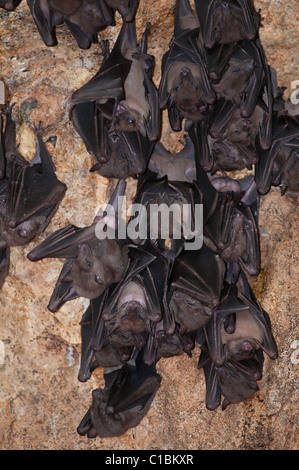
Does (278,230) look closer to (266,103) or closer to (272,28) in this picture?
(266,103)

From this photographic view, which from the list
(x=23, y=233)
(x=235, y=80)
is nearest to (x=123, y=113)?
(x=235, y=80)

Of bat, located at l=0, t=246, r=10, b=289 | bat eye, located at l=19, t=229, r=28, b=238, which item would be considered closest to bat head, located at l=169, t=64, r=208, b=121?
bat eye, located at l=19, t=229, r=28, b=238

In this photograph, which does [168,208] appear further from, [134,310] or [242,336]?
[242,336]

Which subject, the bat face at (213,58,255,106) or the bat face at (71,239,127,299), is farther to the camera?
the bat face at (71,239,127,299)

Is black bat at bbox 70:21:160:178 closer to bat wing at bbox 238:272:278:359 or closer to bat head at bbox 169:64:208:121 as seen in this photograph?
bat head at bbox 169:64:208:121

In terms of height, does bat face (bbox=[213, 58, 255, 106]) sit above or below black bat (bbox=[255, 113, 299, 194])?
above

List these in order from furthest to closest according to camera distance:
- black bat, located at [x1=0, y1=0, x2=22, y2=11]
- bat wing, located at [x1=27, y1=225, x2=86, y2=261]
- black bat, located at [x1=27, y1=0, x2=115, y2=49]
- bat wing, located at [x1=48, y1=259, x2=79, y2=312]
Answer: bat wing, located at [x1=48, y1=259, x2=79, y2=312] < bat wing, located at [x1=27, y1=225, x2=86, y2=261] < black bat, located at [x1=0, y1=0, x2=22, y2=11] < black bat, located at [x1=27, y1=0, x2=115, y2=49]
